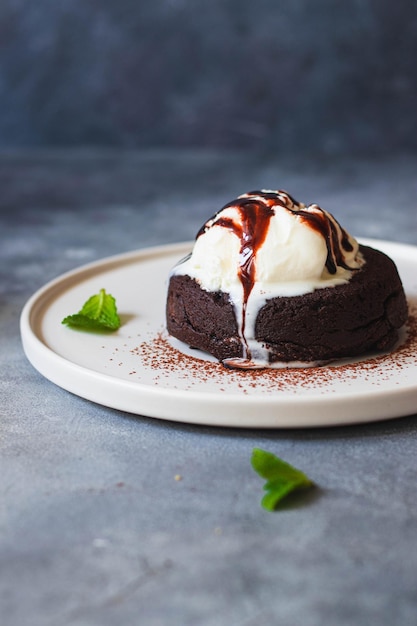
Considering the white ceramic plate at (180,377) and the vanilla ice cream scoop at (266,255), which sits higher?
the vanilla ice cream scoop at (266,255)

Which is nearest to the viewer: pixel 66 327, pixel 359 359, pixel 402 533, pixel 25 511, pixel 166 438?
pixel 402 533

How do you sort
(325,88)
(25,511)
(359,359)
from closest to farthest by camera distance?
(25,511) → (359,359) → (325,88)

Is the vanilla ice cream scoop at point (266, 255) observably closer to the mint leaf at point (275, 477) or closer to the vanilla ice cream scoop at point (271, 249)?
the vanilla ice cream scoop at point (271, 249)

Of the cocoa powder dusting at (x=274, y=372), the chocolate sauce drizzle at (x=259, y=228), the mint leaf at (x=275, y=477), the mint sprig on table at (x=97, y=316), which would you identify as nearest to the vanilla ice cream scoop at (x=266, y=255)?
the chocolate sauce drizzle at (x=259, y=228)

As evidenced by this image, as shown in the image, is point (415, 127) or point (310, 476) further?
point (415, 127)

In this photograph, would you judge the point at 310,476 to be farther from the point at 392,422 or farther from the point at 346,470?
the point at 392,422

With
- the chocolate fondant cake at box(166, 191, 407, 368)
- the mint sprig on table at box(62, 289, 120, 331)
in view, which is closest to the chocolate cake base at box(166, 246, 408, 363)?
the chocolate fondant cake at box(166, 191, 407, 368)

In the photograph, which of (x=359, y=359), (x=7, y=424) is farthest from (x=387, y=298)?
(x=7, y=424)
